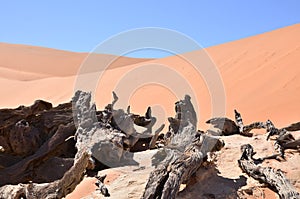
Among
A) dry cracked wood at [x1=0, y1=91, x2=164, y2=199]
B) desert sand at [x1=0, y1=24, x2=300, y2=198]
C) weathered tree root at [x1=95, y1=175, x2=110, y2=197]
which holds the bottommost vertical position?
weathered tree root at [x1=95, y1=175, x2=110, y2=197]

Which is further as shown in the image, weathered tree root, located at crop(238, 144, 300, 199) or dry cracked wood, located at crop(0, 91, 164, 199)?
dry cracked wood, located at crop(0, 91, 164, 199)

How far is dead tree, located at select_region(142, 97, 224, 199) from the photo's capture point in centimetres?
354

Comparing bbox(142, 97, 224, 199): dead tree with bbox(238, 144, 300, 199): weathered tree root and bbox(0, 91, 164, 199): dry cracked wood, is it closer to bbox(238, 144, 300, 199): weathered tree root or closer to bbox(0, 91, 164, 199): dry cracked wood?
bbox(238, 144, 300, 199): weathered tree root

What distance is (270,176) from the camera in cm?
434

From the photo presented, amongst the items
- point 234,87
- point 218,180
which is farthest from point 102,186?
point 234,87

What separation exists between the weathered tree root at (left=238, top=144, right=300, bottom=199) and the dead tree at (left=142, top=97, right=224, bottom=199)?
1.60 ft

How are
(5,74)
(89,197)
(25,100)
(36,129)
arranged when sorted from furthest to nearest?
1. (5,74)
2. (25,100)
3. (36,129)
4. (89,197)

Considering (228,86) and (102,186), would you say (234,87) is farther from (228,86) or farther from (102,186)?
(102,186)

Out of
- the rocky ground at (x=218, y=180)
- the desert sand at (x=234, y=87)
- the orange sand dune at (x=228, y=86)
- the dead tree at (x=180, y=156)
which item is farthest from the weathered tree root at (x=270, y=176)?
the orange sand dune at (x=228, y=86)

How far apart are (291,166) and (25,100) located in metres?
20.6

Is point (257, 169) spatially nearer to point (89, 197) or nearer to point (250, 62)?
point (89, 197)

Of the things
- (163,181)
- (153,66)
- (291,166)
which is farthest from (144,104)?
(163,181)

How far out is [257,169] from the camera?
4.54 meters

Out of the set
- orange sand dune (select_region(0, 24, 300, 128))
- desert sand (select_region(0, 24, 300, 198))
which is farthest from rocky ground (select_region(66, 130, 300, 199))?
orange sand dune (select_region(0, 24, 300, 128))
